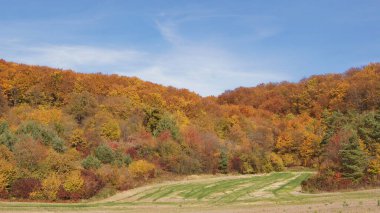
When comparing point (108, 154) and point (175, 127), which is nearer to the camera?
point (108, 154)

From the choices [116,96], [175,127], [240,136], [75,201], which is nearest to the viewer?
[75,201]

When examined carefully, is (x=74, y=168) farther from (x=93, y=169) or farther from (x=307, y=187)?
(x=307, y=187)

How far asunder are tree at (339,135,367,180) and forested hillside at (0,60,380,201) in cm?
10

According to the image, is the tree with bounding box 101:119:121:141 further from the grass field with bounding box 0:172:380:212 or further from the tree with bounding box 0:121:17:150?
the tree with bounding box 0:121:17:150

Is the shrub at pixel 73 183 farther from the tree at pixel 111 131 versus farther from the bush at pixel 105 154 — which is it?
the tree at pixel 111 131

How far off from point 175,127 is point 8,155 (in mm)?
30388

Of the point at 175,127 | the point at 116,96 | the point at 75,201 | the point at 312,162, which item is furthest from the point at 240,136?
the point at 75,201

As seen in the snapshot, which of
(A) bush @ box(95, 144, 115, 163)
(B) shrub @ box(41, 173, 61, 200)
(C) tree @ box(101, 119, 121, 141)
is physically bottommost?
(B) shrub @ box(41, 173, 61, 200)

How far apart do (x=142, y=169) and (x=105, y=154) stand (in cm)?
555

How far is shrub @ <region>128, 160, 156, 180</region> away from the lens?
5592 cm

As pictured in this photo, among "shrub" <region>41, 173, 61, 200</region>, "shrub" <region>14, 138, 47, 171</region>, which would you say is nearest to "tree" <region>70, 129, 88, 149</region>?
"shrub" <region>14, 138, 47, 171</region>

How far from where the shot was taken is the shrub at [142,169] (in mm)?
55922

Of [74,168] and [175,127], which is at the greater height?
[175,127]

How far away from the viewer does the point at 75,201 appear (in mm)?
41031
